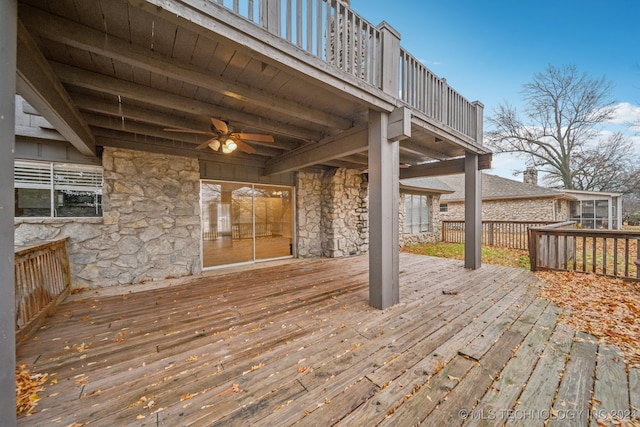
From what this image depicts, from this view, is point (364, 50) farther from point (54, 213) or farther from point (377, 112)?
point (54, 213)

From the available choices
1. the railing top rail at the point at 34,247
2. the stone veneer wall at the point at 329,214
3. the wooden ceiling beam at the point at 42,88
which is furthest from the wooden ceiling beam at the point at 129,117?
the stone veneer wall at the point at 329,214

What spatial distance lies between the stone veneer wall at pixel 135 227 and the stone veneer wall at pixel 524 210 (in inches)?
565

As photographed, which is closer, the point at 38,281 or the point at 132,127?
the point at 38,281

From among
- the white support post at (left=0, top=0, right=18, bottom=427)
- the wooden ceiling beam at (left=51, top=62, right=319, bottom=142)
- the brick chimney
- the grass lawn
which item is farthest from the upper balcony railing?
the brick chimney

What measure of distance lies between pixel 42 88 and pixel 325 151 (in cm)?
329

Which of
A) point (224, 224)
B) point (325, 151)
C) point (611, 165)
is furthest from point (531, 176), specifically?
point (224, 224)

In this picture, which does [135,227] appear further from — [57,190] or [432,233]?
[432,233]

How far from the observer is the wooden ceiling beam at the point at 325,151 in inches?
139

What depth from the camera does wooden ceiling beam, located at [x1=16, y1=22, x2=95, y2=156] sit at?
1781 mm

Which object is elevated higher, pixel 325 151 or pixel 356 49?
pixel 356 49

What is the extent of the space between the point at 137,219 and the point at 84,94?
219cm

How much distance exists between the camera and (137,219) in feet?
14.1

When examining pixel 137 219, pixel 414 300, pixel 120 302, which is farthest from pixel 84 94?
pixel 414 300

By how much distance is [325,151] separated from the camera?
4.11 metres
